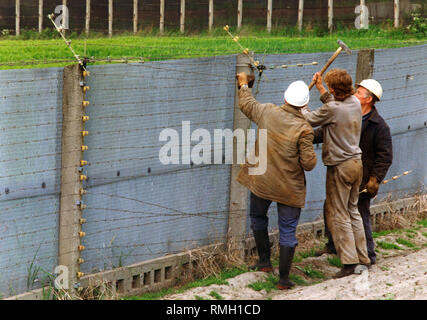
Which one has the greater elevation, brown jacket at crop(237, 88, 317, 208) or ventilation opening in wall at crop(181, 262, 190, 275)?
brown jacket at crop(237, 88, 317, 208)

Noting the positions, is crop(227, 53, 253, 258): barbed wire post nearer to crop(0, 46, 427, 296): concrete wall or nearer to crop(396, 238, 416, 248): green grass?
crop(0, 46, 427, 296): concrete wall

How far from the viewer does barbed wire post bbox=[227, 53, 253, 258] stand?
8.61 metres

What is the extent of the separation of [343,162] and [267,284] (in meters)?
1.43

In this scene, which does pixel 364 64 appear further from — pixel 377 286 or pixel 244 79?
pixel 377 286

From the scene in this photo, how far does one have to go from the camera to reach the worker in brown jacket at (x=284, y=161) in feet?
24.9

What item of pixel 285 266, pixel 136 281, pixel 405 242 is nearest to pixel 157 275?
pixel 136 281

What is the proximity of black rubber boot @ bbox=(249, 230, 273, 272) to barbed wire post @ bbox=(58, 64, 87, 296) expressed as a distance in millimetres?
1847

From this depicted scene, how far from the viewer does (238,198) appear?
28.8 feet

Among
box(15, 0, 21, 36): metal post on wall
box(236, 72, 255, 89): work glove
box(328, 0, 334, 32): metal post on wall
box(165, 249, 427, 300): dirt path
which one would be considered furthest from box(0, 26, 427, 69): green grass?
box(165, 249, 427, 300): dirt path

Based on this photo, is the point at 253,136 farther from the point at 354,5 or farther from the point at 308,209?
the point at 354,5

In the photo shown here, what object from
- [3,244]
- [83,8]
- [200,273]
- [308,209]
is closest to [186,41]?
[83,8]

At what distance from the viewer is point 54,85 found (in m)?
7.06

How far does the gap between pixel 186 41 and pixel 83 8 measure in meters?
4.91

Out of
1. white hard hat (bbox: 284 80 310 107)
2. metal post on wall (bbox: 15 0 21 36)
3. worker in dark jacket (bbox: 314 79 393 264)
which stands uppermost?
metal post on wall (bbox: 15 0 21 36)
